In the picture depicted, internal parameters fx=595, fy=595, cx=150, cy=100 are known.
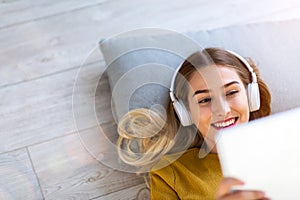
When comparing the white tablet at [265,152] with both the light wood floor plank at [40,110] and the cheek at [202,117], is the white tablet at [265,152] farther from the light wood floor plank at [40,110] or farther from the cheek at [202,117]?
the light wood floor plank at [40,110]

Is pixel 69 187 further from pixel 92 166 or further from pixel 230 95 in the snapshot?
pixel 230 95

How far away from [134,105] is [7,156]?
328 millimetres

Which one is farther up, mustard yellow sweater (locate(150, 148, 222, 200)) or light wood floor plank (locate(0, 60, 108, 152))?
mustard yellow sweater (locate(150, 148, 222, 200))

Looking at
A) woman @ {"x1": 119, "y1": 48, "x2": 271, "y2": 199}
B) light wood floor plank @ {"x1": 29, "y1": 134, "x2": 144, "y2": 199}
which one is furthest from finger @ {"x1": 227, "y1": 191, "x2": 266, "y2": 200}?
light wood floor plank @ {"x1": 29, "y1": 134, "x2": 144, "y2": 199}

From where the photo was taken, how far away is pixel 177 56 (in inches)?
55.5

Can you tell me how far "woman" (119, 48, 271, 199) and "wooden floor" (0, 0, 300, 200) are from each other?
0.16 m

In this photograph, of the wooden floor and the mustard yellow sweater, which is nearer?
the mustard yellow sweater

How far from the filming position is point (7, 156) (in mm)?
1392

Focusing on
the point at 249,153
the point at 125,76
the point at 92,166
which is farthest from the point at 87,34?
the point at 249,153

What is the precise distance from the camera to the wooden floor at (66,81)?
4.45 ft

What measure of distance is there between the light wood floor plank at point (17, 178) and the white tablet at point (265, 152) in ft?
1.93

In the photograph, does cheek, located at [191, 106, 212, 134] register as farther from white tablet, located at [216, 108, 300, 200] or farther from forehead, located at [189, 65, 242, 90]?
white tablet, located at [216, 108, 300, 200]

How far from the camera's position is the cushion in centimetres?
135

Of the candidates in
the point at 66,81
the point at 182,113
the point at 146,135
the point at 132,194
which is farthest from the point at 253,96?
the point at 66,81
